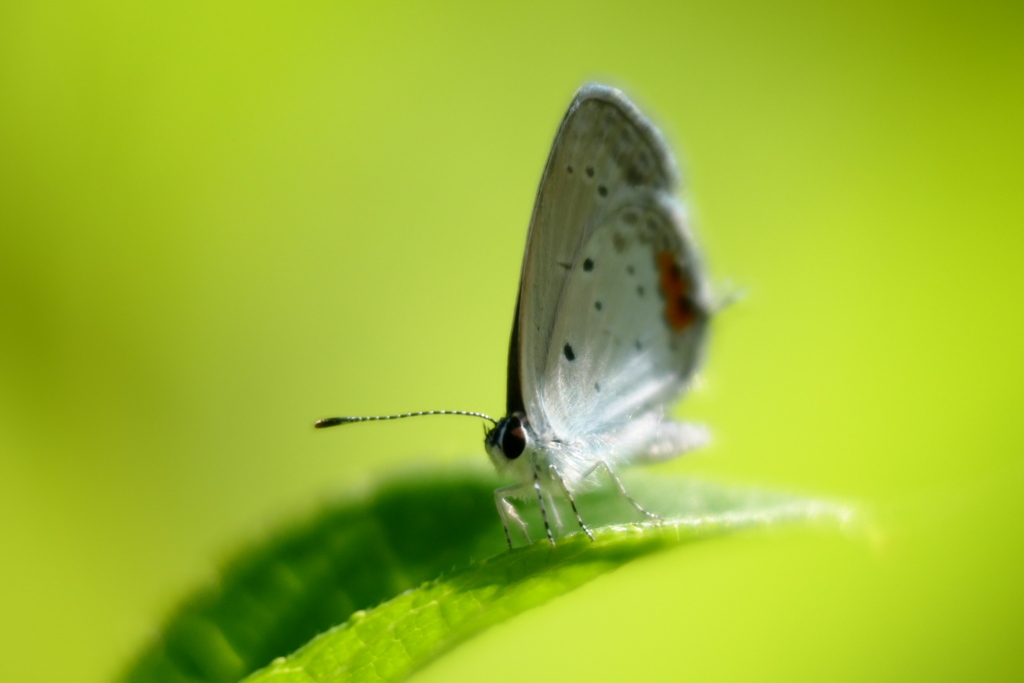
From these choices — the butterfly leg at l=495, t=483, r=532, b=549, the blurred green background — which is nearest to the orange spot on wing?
the blurred green background

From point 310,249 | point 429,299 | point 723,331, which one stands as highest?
point 310,249

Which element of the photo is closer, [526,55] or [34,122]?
[34,122]

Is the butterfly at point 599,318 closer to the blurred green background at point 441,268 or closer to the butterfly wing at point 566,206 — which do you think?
the butterfly wing at point 566,206

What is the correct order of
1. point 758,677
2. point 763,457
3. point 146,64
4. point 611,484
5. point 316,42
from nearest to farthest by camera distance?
point 758,677 → point 611,484 → point 763,457 → point 146,64 → point 316,42

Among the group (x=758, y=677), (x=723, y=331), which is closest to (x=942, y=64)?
(x=723, y=331)

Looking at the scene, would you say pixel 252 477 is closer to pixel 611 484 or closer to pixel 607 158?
pixel 611 484

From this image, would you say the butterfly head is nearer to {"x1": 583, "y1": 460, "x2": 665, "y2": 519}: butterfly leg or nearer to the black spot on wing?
{"x1": 583, "y1": 460, "x2": 665, "y2": 519}: butterfly leg

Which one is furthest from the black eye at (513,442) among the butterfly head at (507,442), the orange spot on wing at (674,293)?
the orange spot on wing at (674,293)
